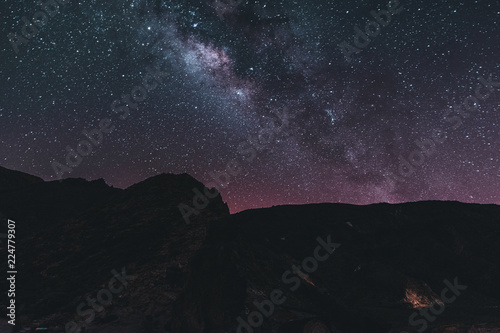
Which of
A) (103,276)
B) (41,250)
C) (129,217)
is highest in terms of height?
(129,217)

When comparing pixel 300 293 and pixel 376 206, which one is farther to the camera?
pixel 376 206

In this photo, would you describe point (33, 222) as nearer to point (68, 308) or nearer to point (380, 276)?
point (68, 308)

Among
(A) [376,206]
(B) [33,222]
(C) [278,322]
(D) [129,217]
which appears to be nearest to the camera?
(C) [278,322]

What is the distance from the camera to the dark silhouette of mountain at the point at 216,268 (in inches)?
373

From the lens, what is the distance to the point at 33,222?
15.9m

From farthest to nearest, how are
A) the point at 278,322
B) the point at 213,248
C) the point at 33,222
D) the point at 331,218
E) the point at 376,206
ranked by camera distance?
the point at 376,206 < the point at 331,218 < the point at 33,222 < the point at 213,248 < the point at 278,322

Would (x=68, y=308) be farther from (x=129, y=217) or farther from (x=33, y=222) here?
(x=33, y=222)

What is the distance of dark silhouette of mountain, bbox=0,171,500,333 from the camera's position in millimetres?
9469

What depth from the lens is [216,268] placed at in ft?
35.8

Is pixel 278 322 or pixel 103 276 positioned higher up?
pixel 103 276

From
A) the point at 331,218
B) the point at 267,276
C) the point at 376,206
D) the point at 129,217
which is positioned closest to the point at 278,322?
the point at 267,276

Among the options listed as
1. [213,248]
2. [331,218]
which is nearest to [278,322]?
[213,248]

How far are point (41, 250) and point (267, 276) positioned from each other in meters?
8.13

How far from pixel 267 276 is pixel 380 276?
766 centimetres
